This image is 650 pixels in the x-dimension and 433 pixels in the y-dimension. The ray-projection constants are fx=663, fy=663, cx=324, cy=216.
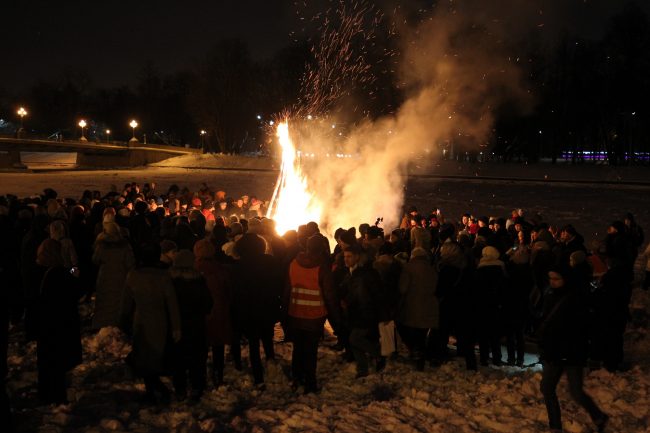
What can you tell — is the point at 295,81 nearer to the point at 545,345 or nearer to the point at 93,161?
the point at 93,161

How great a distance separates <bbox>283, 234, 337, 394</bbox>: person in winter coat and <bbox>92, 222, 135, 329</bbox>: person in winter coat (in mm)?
2502

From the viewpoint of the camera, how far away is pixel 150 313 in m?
5.68

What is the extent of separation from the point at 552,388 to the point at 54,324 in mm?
4300

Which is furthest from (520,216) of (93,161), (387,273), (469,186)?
(93,161)

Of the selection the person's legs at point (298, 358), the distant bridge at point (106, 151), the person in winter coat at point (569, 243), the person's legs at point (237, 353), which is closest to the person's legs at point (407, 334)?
the person's legs at point (298, 358)

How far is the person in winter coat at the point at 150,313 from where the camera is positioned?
5652 mm

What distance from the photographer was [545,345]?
5.55 m

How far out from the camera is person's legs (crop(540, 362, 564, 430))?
5539mm

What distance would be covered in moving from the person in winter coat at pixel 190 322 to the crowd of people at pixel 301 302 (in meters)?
0.01

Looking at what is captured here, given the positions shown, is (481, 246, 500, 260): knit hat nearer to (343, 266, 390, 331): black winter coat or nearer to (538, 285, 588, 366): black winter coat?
(343, 266, 390, 331): black winter coat

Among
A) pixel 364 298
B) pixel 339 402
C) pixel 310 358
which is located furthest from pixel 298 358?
pixel 364 298

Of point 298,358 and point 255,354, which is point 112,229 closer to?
point 255,354

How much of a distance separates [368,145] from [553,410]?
17.0m

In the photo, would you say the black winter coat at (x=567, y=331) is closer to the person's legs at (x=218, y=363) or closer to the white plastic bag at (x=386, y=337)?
the white plastic bag at (x=386, y=337)
